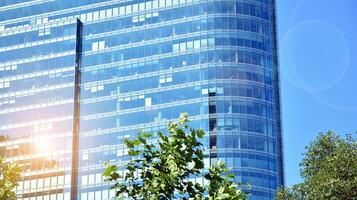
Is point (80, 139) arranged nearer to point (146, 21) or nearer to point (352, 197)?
point (146, 21)

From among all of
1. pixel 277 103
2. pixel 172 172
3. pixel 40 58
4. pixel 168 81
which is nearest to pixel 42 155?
pixel 40 58

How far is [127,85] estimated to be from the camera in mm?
145000

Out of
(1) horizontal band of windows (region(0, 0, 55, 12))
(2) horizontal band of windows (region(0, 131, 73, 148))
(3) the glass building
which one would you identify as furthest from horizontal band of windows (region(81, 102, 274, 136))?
(1) horizontal band of windows (region(0, 0, 55, 12))

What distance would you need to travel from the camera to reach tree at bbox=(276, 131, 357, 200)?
58438mm

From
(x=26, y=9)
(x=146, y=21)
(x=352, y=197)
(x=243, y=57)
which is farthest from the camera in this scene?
(x=26, y=9)

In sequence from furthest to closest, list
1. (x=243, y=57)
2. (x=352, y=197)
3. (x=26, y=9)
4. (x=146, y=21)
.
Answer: (x=26, y=9) → (x=146, y=21) → (x=243, y=57) → (x=352, y=197)

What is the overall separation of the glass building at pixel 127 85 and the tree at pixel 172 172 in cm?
10849

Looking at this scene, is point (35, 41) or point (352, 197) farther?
point (35, 41)

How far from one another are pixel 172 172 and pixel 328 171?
3993 centimetres

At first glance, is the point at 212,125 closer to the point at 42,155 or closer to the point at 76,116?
the point at 76,116

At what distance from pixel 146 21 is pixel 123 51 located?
723cm

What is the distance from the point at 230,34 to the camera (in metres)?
140

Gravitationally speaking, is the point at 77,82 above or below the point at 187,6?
below

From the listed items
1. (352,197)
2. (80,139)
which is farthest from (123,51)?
(352,197)
